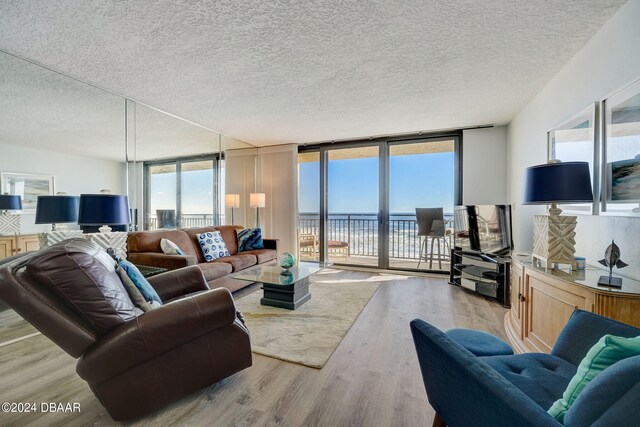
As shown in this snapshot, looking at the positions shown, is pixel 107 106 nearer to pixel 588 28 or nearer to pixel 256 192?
pixel 256 192

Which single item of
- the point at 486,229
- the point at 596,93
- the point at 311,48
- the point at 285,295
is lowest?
the point at 285,295

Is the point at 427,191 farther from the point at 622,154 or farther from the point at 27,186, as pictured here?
the point at 27,186

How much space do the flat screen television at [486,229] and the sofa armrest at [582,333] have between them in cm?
230

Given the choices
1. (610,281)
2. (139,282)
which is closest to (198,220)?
(139,282)

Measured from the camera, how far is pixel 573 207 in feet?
7.25

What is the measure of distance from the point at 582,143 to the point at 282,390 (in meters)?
2.86

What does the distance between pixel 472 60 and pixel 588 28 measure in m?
0.72

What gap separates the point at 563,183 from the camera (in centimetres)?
172

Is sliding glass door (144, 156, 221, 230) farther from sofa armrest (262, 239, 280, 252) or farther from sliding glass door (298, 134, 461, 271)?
sliding glass door (298, 134, 461, 271)

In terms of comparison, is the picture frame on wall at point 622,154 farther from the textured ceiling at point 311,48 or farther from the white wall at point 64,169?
the white wall at point 64,169

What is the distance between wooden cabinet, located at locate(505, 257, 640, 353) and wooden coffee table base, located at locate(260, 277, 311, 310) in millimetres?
2020

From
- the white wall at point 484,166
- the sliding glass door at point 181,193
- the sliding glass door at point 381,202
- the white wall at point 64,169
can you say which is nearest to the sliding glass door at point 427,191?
the sliding glass door at point 381,202

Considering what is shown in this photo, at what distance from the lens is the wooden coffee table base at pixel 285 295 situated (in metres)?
2.88

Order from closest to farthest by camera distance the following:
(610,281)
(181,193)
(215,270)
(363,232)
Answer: (610,281)
(215,270)
(181,193)
(363,232)
